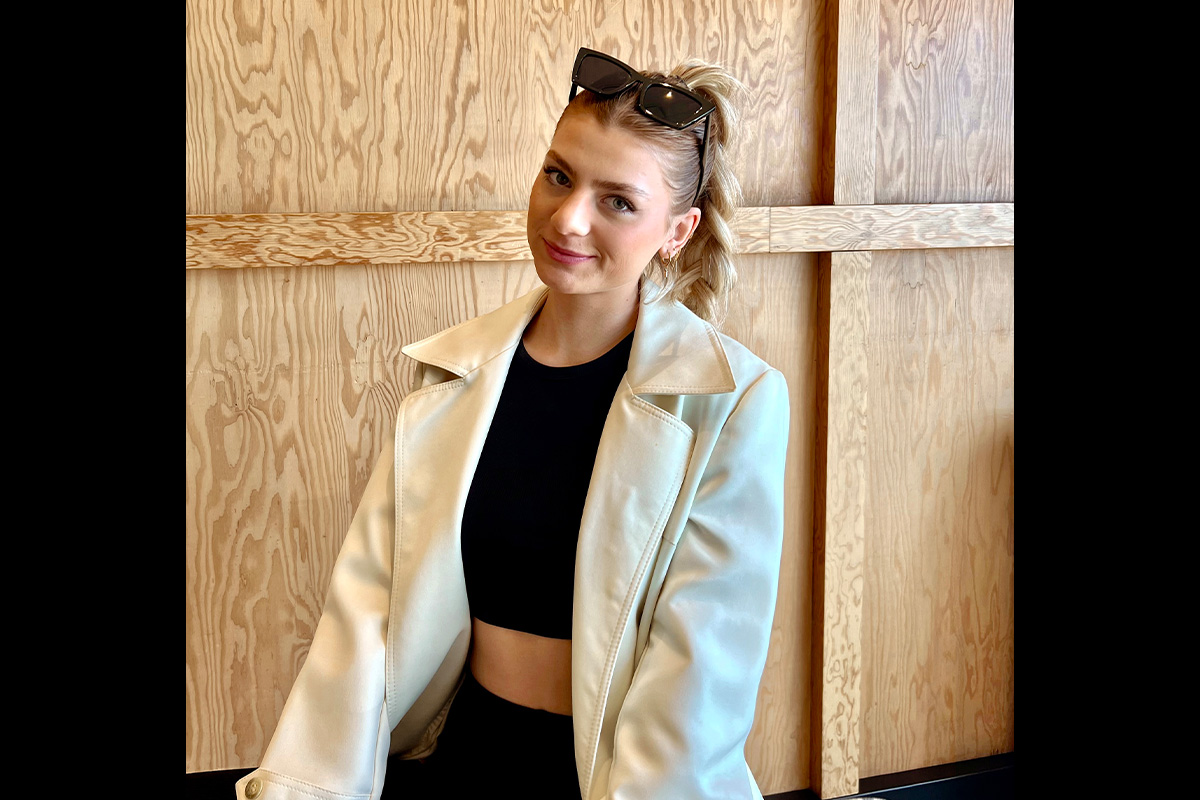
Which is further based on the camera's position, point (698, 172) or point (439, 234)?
point (439, 234)

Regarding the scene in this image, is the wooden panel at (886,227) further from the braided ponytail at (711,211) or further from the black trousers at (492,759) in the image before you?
the black trousers at (492,759)

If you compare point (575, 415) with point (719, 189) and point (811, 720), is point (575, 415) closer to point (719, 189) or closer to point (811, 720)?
point (719, 189)

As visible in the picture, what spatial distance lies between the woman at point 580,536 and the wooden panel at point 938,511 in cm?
110

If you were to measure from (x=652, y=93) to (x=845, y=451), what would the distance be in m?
1.23

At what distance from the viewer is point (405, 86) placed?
6.59ft

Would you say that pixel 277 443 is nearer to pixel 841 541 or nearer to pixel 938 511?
pixel 841 541

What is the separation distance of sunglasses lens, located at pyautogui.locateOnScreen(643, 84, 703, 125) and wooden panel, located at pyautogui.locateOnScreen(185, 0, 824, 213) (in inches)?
31.0

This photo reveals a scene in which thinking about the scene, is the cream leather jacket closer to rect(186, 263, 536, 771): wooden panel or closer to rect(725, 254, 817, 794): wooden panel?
rect(186, 263, 536, 771): wooden panel

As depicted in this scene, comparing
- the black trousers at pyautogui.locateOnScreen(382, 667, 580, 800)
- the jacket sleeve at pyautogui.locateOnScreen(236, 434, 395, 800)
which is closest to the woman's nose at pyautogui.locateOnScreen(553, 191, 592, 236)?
the jacket sleeve at pyautogui.locateOnScreen(236, 434, 395, 800)

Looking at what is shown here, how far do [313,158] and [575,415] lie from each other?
1003 millimetres

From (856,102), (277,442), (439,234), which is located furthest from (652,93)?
(277,442)

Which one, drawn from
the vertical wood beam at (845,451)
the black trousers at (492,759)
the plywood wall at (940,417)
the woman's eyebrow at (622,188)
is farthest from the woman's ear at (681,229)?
the plywood wall at (940,417)

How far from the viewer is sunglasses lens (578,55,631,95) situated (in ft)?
4.37

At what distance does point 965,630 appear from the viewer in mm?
2484
